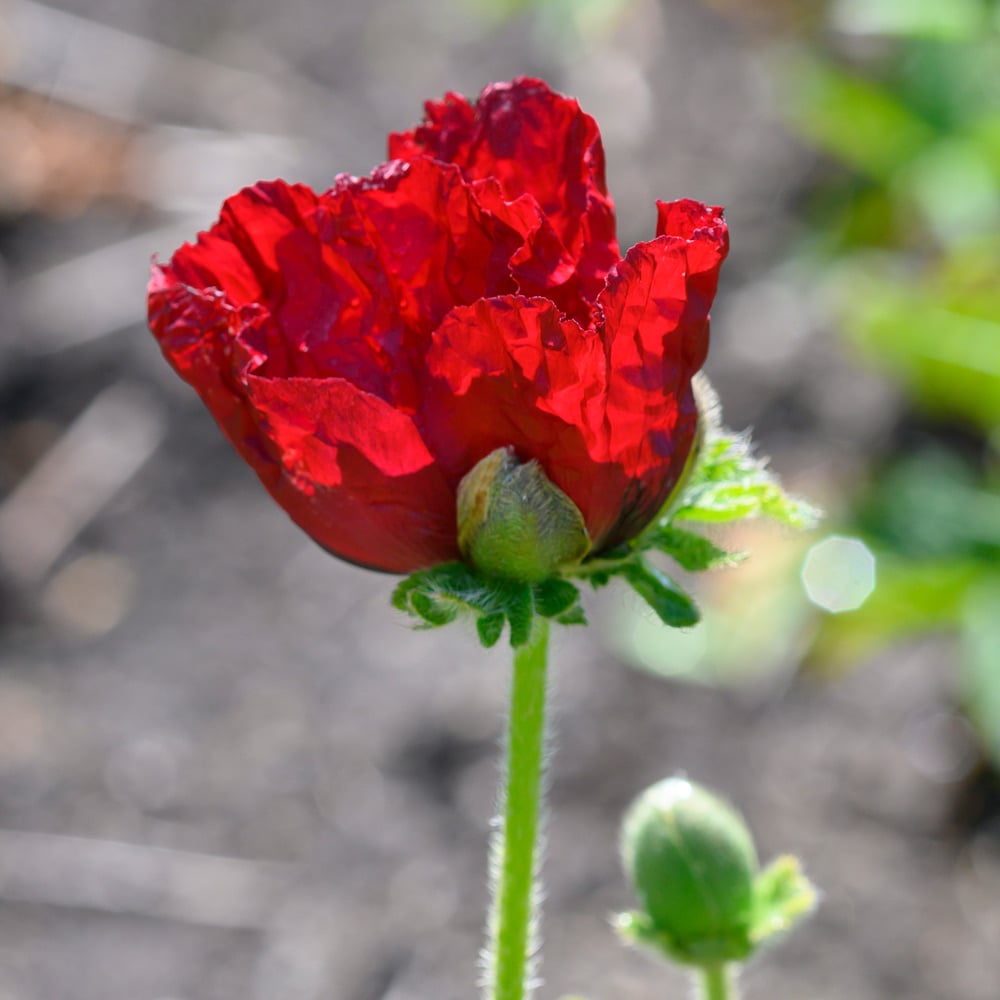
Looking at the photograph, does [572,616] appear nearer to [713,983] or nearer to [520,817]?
[520,817]

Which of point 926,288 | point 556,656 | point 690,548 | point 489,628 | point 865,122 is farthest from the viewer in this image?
point 865,122

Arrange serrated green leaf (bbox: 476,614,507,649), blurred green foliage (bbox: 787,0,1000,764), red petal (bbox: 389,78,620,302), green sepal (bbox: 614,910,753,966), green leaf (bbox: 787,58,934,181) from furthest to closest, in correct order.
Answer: green leaf (bbox: 787,58,934,181)
blurred green foliage (bbox: 787,0,1000,764)
green sepal (bbox: 614,910,753,966)
red petal (bbox: 389,78,620,302)
serrated green leaf (bbox: 476,614,507,649)

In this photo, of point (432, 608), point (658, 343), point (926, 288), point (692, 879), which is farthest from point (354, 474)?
point (926, 288)

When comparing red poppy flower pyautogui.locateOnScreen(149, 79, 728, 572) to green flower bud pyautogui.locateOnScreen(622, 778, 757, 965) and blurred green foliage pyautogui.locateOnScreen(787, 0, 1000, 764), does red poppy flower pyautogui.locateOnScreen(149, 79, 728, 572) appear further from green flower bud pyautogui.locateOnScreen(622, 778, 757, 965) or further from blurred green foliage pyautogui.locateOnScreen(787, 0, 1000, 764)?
blurred green foliage pyautogui.locateOnScreen(787, 0, 1000, 764)

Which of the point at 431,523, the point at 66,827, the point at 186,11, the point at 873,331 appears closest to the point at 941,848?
the point at 873,331

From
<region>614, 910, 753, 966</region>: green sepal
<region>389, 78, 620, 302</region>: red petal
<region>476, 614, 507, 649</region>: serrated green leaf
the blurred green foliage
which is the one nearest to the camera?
<region>476, 614, 507, 649</region>: serrated green leaf

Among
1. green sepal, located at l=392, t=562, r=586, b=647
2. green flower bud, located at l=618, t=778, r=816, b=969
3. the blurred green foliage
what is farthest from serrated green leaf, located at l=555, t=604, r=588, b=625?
the blurred green foliage

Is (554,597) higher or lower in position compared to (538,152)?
lower
